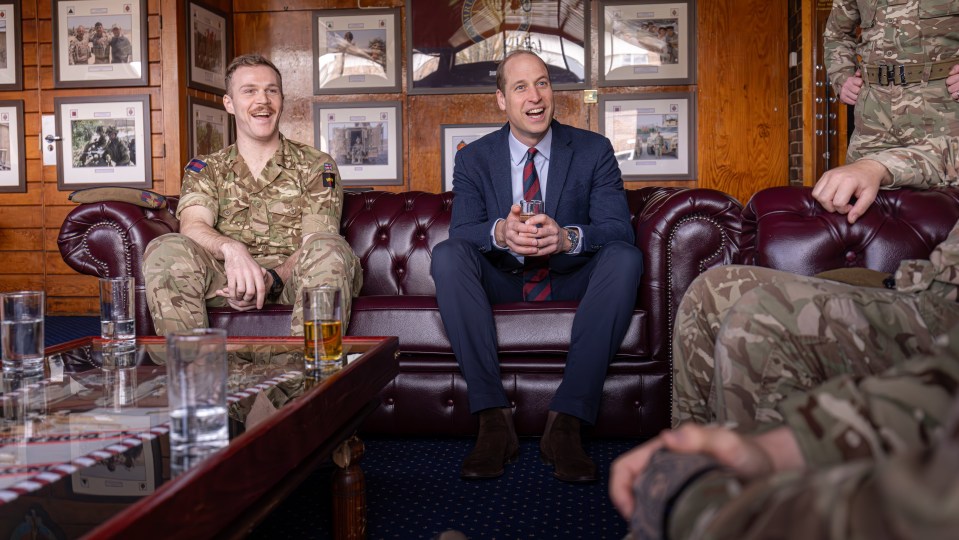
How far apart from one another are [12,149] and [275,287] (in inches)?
167

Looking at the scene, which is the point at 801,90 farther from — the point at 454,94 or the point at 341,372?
the point at 341,372

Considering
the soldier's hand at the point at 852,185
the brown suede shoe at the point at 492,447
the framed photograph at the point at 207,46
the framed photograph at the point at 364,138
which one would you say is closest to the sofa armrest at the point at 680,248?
the soldier's hand at the point at 852,185

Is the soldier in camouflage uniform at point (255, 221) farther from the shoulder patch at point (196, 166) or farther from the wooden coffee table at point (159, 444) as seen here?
the wooden coffee table at point (159, 444)

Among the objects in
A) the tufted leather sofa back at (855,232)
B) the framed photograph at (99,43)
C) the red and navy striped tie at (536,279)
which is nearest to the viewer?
the tufted leather sofa back at (855,232)

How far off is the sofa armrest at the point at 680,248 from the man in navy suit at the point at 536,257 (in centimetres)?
11

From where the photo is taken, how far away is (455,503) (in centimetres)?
197

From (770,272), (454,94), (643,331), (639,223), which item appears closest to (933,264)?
(770,272)

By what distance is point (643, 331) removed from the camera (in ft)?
7.98

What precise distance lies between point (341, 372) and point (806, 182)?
177 inches

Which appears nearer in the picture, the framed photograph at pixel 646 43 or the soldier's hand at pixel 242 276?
the soldier's hand at pixel 242 276

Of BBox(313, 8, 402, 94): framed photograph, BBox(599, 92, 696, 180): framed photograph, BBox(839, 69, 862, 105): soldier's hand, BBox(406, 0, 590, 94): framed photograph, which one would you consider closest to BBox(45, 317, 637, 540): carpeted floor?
BBox(839, 69, 862, 105): soldier's hand

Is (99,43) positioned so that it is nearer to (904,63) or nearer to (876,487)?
(904,63)

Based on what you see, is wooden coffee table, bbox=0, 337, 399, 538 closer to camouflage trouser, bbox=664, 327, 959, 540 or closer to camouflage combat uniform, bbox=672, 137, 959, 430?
camouflage trouser, bbox=664, 327, 959, 540

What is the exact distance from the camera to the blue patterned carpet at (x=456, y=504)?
1794 mm
